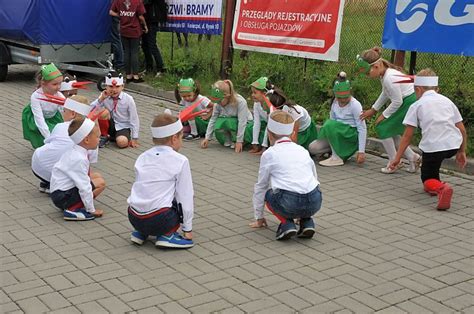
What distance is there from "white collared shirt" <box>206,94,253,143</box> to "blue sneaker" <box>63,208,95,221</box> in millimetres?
3115

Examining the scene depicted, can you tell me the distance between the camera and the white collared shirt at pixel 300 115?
26.1 feet

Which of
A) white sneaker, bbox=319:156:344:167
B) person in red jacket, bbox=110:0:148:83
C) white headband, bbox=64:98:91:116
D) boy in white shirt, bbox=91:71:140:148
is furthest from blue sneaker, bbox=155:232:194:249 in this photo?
person in red jacket, bbox=110:0:148:83

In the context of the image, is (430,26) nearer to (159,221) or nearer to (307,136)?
(307,136)

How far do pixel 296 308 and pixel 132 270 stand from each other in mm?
1281

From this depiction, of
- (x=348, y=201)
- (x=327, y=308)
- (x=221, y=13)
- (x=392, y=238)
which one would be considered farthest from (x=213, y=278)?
(x=221, y=13)

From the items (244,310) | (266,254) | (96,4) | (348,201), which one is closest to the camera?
(244,310)

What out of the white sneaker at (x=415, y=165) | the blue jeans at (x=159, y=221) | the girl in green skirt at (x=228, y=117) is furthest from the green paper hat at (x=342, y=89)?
the blue jeans at (x=159, y=221)

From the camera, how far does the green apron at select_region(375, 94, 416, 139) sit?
7672 mm

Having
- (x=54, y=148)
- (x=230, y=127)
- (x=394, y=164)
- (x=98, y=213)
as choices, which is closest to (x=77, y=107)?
(x=54, y=148)

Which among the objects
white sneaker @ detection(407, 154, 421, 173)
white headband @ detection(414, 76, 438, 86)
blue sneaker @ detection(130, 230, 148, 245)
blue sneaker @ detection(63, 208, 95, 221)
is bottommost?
blue sneaker @ detection(63, 208, 95, 221)

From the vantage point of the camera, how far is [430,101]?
6.69m

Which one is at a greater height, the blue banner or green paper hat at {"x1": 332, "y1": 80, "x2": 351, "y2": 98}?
the blue banner

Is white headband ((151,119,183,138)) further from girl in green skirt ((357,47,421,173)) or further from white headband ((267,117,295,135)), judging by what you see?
girl in green skirt ((357,47,421,173))

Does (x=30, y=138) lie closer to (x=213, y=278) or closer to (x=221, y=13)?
(x=213, y=278)
